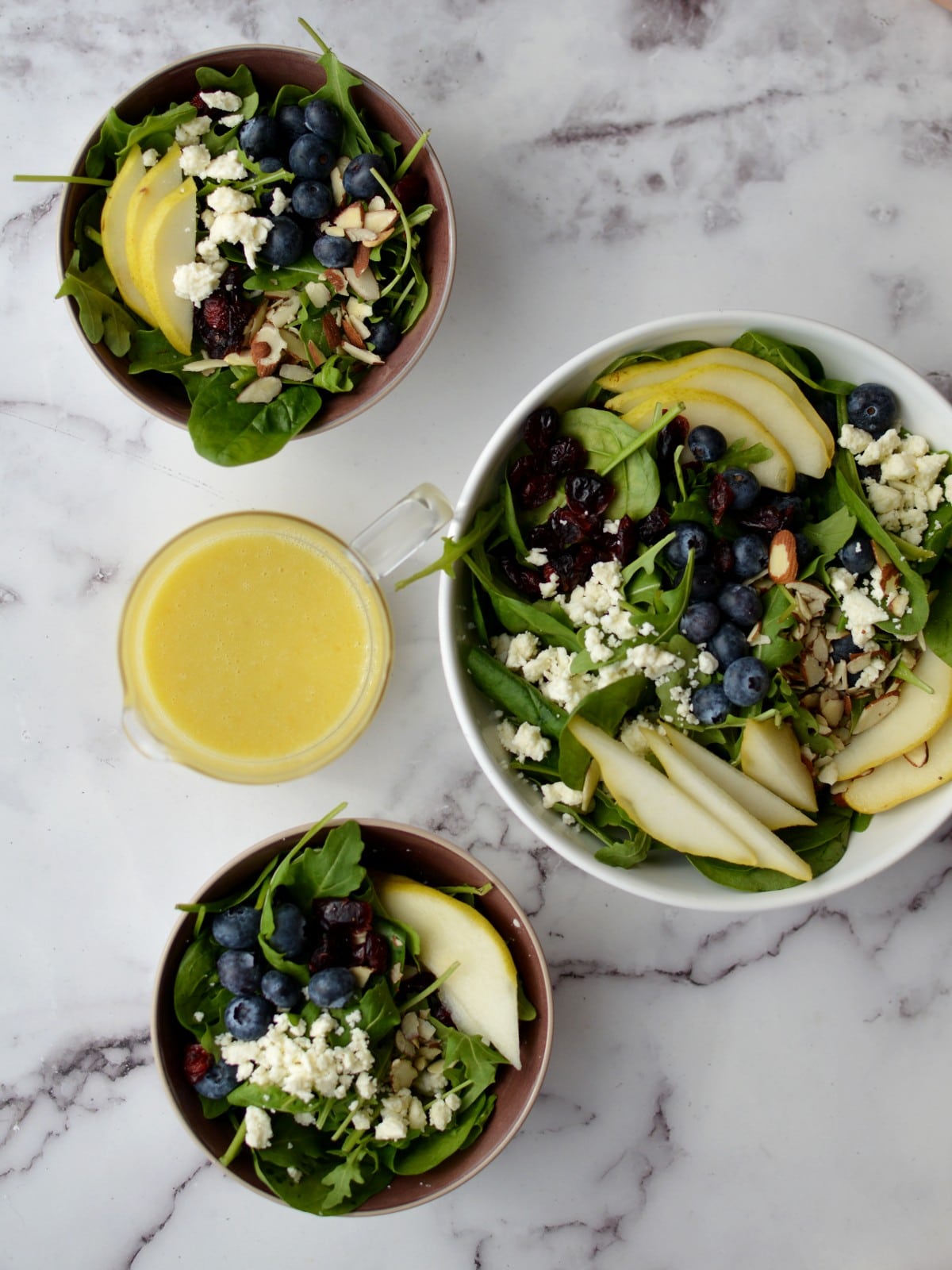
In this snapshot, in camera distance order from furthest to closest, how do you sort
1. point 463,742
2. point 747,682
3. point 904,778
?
point 463,742, point 904,778, point 747,682

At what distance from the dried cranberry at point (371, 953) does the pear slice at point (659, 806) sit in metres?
0.41

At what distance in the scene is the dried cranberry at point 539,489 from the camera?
1.43 meters

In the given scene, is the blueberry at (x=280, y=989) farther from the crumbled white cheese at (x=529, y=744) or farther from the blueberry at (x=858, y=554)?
the blueberry at (x=858, y=554)

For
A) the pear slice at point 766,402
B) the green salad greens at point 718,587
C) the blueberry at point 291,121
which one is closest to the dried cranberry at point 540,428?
the green salad greens at point 718,587

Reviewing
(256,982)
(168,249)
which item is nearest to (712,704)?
(256,982)

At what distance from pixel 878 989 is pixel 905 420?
3.02ft

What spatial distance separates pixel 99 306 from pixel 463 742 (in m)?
0.84

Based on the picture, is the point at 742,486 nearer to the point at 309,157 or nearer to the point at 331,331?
the point at 331,331

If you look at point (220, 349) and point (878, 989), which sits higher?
point (220, 349)

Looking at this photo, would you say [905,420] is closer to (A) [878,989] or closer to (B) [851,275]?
(B) [851,275]

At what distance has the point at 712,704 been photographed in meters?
1.36

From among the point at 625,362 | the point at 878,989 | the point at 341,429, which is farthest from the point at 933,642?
the point at 341,429

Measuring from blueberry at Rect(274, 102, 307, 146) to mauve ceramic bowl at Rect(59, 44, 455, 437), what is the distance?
0.05m

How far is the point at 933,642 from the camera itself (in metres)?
1.41
